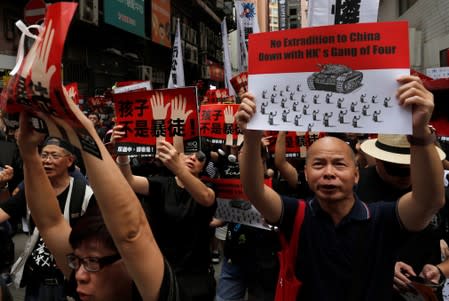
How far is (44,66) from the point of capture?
1248mm

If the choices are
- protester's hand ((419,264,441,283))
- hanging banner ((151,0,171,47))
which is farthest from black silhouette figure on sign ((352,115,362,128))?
hanging banner ((151,0,171,47))

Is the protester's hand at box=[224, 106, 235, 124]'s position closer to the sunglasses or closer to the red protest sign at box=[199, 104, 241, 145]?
the red protest sign at box=[199, 104, 241, 145]

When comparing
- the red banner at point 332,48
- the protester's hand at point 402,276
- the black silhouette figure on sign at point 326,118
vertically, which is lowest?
the protester's hand at point 402,276

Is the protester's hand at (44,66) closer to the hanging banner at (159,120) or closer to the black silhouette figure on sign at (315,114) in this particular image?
the black silhouette figure on sign at (315,114)

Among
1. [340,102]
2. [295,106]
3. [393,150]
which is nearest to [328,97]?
[340,102]

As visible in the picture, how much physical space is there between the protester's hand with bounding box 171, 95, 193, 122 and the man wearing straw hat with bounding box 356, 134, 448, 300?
1409 millimetres

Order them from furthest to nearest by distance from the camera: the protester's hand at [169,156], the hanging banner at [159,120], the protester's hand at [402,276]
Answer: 1. the hanging banner at [159,120]
2. the protester's hand at [169,156]
3. the protester's hand at [402,276]

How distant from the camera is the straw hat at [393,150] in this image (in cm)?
262

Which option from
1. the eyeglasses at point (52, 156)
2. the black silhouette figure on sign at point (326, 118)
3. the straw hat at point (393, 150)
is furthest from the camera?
the eyeglasses at point (52, 156)

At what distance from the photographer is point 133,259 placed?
4.54 feet

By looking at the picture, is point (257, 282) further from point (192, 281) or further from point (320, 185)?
point (320, 185)

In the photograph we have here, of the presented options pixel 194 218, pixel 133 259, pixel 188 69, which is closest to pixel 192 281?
pixel 194 218

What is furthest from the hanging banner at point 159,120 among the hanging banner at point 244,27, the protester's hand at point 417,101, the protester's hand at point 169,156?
the hanging banner at point 244,27

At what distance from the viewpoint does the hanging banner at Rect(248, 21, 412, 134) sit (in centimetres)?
200
